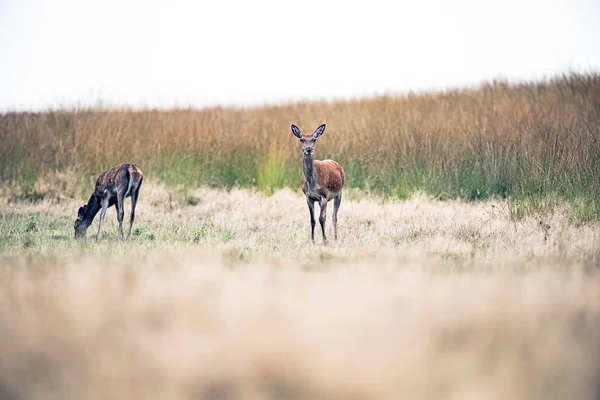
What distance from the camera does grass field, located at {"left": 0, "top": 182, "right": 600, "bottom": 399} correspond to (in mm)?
2783

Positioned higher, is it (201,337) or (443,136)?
(443,136)

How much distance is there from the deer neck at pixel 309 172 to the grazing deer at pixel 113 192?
6.98 ft

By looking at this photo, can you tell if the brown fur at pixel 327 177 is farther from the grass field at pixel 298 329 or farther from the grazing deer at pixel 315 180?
the grass field at pixel 298 329

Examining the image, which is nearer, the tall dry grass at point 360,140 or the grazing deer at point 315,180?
the grazing deer at point 315,180

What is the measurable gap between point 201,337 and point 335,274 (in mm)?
1683

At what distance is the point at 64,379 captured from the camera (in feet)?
9.42

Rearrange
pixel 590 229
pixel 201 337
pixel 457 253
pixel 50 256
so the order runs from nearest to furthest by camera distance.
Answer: pixel 201 337 → pixel 50 256 → pixel 457 253 → pixel 590 229

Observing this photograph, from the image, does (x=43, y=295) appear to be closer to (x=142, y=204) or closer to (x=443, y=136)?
(x=142, y=204)

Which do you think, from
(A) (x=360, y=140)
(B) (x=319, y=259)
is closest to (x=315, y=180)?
(B) (x=319, y=259)

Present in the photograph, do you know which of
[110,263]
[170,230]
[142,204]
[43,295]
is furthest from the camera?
[142,204]

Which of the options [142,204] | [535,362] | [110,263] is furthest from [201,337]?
[142,204]

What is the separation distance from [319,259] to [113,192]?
11.7ft

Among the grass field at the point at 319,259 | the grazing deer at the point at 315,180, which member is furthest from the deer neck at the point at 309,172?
the grass field at the point at 319,259

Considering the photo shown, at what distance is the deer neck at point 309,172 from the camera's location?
7.96 meters
